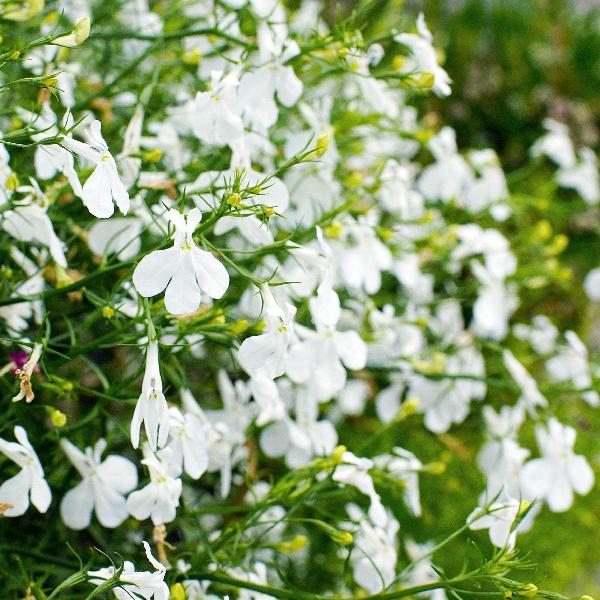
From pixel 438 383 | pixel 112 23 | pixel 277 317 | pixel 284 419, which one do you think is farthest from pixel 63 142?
pixel 438 383

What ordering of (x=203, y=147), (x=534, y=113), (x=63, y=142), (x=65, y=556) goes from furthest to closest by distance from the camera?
(x=534, y=113), (x=203, y=147), (x=65, y=556), (x=63, y=142)

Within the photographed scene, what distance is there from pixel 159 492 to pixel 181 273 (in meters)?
0.25

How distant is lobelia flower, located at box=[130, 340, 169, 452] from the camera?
0.73m

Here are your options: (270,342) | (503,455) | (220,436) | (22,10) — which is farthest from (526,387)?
(22,10)

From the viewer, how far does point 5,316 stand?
0.90m

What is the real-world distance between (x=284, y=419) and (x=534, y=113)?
1.44 meters

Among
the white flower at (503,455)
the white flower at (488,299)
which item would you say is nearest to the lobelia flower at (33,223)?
the white flower at (503,455)

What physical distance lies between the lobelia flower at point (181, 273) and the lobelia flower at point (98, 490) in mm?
267

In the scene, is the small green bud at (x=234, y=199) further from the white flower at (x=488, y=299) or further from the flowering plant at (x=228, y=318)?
the white flower at (x=488, y=299)

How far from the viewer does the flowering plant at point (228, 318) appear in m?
0.80

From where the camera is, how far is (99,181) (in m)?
0.75

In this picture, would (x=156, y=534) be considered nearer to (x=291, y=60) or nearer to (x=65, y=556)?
(x=65, y=556)

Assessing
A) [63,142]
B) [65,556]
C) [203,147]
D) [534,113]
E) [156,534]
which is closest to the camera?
[63,142]

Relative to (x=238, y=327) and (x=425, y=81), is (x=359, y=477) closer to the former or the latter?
(x=238, y=327)
